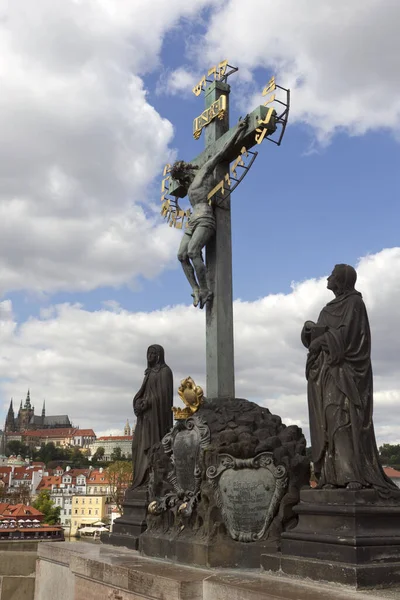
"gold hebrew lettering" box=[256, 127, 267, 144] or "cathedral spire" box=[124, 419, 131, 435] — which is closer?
"gold hebrew lettering" box=[256, 127, 267, 144]

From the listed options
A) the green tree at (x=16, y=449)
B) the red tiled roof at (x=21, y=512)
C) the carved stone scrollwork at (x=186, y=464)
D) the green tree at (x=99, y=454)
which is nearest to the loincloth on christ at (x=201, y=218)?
the carved stone scrollwork at (x=186, y=464)

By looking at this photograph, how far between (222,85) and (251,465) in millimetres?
6048

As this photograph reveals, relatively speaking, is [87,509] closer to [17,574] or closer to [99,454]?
[99,454]

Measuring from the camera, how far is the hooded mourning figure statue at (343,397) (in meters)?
5.45

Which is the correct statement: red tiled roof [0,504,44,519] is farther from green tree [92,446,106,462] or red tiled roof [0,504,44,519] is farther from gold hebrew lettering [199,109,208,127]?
green tree [92,446,106,462]

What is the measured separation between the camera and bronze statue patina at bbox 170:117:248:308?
8828mm

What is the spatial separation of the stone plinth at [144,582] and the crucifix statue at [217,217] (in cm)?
255

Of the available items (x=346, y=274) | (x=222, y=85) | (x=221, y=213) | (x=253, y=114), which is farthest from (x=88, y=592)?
(x=222, y=85)

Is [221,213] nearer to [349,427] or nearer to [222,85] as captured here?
[222,85]

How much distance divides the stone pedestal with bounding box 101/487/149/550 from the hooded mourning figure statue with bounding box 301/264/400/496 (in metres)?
3.33

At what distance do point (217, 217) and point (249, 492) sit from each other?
4226 mm

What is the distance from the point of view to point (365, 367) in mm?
5770

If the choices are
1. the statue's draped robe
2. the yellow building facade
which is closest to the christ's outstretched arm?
the statue's draped robe

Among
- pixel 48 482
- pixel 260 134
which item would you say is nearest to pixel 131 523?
pixel 260 134
